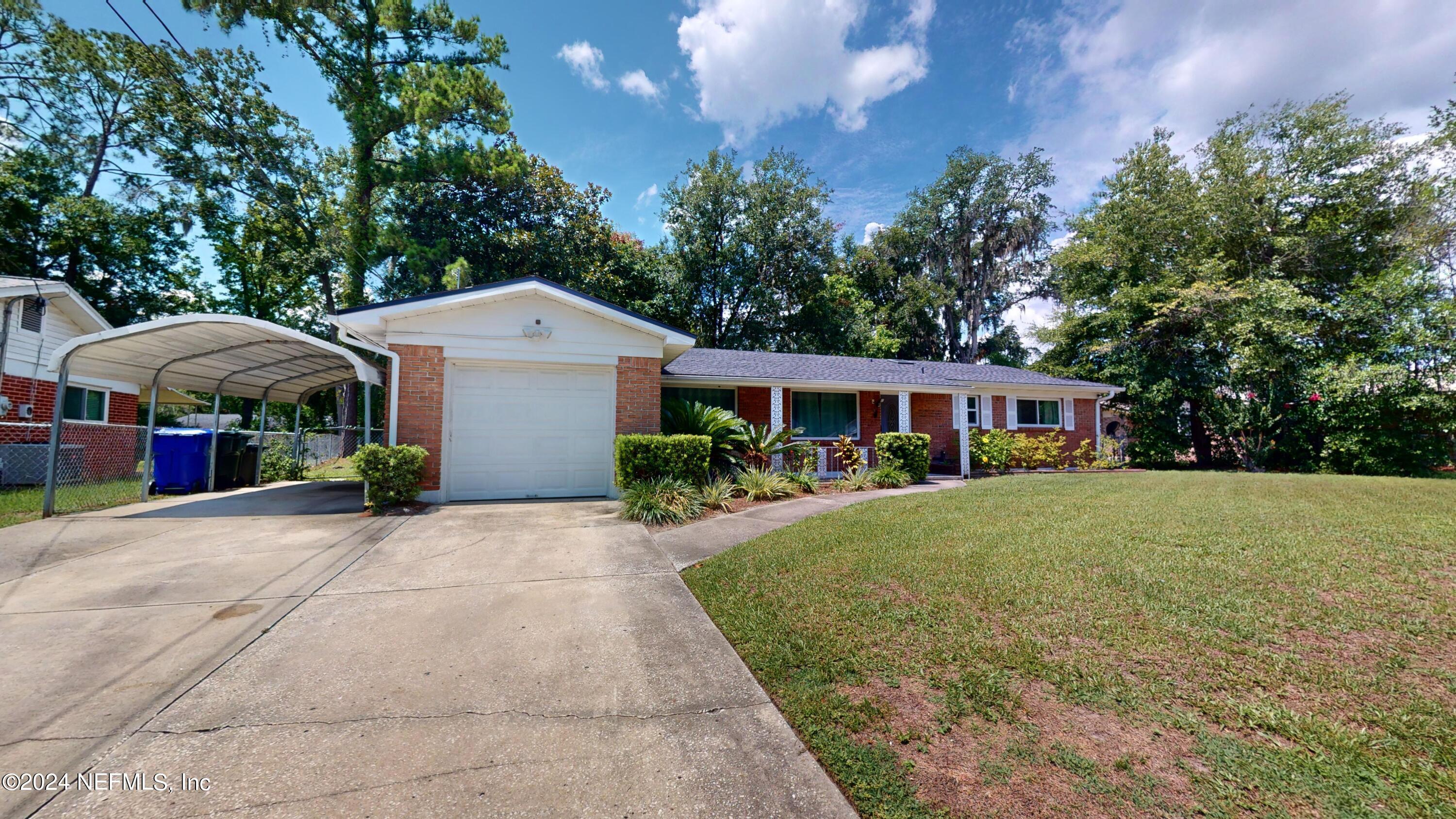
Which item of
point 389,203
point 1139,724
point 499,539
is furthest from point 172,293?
point 1139,724

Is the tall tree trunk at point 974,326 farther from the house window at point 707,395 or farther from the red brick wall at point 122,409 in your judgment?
the red brick wall at point 122,409

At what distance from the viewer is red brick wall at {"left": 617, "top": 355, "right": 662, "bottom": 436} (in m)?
9.36

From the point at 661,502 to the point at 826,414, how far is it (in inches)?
344

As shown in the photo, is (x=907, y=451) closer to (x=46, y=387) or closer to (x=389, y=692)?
→ (x=389, y=692)

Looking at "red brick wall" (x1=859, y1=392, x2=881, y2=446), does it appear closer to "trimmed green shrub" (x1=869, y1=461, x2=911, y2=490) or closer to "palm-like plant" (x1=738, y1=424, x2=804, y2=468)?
"trimmed green shrub" (x1=869, y1=461, x2=911, y2=490)

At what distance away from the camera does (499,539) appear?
20.1ft

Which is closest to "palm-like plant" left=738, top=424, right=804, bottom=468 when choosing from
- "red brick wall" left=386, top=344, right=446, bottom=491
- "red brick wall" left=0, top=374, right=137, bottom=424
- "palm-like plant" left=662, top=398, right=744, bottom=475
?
"palm-like plant" left=662, top=398, right=744, bottom=475

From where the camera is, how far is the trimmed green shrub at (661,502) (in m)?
7.30

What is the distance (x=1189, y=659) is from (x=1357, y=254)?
23.7m

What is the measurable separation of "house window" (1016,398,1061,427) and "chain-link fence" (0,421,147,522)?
2201cm

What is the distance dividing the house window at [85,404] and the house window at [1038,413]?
1000 inches

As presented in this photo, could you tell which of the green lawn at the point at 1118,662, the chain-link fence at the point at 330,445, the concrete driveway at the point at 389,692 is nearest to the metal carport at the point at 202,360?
the concrete driveway at the point at 389,692

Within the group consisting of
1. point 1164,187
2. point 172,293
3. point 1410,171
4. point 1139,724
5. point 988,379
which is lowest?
point 1139,724

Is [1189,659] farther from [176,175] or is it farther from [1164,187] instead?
[176,175]
